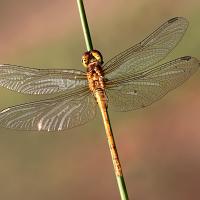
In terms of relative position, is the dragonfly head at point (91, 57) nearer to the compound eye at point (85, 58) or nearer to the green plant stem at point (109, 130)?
the compound eye at point (85, 58)

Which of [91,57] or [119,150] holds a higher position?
[119,150]

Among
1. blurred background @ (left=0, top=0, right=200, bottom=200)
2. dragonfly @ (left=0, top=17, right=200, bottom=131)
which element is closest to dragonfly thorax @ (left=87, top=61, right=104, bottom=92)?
dragonfly @ (left=0, top=17, right=200, bottom=131)

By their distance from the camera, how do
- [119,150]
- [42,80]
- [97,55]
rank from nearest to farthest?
[97,55]
[42,80]
[119,150]

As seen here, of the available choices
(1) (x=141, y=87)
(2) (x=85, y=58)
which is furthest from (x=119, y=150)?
(2) (x=85, y=58)

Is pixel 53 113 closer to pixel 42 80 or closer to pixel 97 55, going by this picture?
pixel 42 80

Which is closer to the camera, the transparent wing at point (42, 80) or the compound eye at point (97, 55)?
the compound eye at point (97, 55)

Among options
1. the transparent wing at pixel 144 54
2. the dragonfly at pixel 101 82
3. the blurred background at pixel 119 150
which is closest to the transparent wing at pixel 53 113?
the dragonfly at pixel 101 82

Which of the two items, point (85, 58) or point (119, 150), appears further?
point (119, 150)
